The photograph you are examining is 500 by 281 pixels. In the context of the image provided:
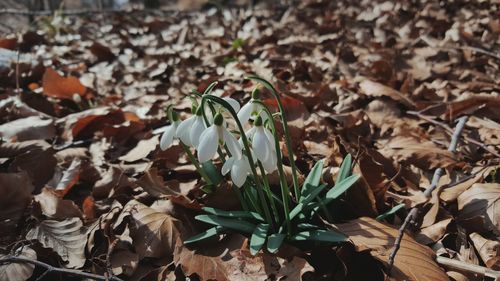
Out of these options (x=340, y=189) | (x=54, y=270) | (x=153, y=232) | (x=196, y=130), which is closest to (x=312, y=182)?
(x=340, y=189)

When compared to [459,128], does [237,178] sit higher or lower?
higher

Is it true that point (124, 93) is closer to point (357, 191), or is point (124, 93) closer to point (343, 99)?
point (343, 99)

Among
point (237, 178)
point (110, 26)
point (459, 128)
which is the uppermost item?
point (237, 178)

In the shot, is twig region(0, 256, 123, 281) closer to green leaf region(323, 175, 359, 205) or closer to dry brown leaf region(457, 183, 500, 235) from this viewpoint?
green leaf region(323, 175, 359, 205)

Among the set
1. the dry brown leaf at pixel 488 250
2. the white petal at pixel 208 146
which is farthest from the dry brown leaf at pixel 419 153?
the white petal at pixel 208 146

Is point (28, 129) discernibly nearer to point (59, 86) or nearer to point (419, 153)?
point (59, 86)

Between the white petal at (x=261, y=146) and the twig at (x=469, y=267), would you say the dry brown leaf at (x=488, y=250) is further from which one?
the white petal at (x=261, y=146)

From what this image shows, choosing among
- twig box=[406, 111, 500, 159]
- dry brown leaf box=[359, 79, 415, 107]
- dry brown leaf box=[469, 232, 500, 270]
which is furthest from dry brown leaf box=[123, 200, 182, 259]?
dry brown leaf box=[359, 79, 415, 107]


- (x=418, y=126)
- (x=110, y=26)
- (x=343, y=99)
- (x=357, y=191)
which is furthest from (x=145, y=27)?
(x=357, y=191)
